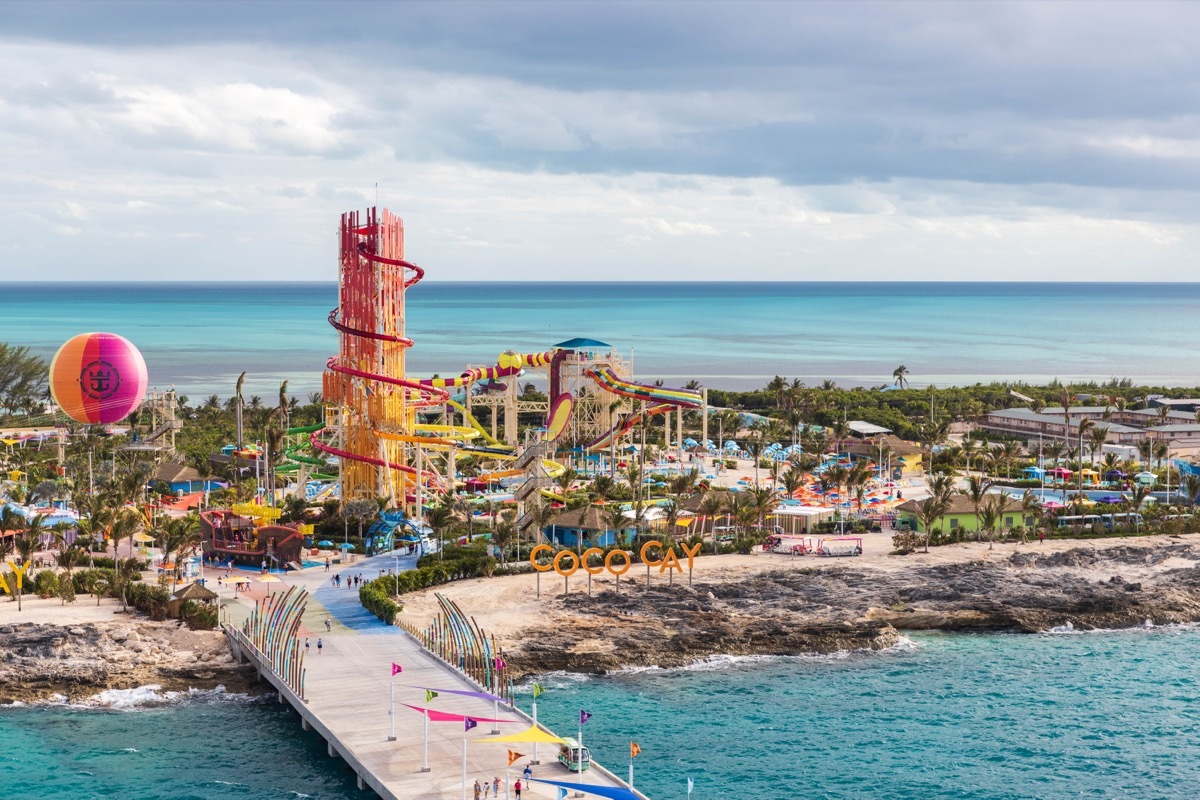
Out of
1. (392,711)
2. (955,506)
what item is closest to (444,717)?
(392,711)

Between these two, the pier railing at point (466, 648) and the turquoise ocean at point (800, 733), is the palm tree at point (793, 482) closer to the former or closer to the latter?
the turquoise ocean at point (800, 733)

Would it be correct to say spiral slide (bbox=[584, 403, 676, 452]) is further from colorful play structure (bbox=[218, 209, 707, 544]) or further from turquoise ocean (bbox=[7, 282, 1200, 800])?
turquoise ocean (bbox=[7, 282, 1200, 800])

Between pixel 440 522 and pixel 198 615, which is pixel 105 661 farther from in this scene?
pixel 440 522

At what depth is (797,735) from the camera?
44.1 meters

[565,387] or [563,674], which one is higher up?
[565,387]

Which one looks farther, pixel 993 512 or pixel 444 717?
pixel 993 512

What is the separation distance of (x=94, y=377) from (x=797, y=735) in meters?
40.6

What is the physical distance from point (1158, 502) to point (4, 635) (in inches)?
2395

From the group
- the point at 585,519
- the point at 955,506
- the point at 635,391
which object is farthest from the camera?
the point at 635,391

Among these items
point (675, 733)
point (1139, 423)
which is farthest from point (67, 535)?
point (1139, 423)

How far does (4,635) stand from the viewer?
50.2 meters

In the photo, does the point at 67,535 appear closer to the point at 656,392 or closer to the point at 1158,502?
the point at 656,392

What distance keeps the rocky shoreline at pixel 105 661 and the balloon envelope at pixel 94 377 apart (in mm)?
19418

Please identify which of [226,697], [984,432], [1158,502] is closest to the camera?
[226,697]
